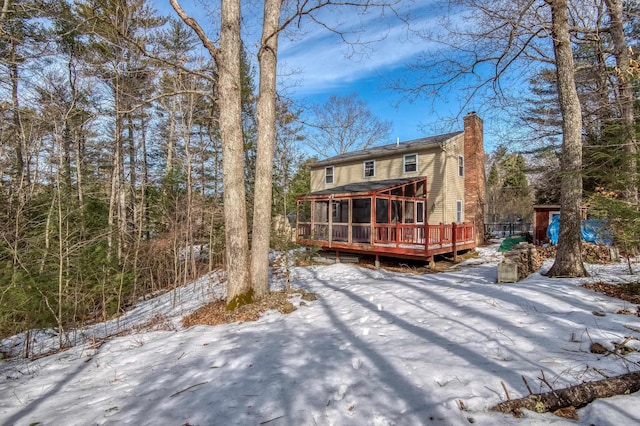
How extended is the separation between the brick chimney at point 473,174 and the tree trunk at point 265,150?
1411 cm

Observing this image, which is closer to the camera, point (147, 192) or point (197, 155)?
point (147, 192)

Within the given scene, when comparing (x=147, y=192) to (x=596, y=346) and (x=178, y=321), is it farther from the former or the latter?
(x=596, y=346)

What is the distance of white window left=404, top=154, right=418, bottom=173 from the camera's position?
16.0 metres

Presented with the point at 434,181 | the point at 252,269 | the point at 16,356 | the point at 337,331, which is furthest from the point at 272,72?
the point at 434,181

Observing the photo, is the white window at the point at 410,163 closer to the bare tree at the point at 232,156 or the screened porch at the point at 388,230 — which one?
the screened porch at the point at 388,230

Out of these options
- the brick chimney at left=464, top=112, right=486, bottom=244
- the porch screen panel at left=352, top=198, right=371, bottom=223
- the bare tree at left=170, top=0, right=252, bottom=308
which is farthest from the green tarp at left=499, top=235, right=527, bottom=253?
the bare tree at left=170, top=0, right=252, bottom=308

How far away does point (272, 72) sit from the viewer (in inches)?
226

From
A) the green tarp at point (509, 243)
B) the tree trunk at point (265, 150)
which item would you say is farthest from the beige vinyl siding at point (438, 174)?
the tree trunk at point (265, 150)

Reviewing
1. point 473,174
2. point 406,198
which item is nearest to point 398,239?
point 406,198

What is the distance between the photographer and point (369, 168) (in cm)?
1784

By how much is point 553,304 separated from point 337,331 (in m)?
3.01

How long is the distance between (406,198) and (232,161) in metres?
10.5

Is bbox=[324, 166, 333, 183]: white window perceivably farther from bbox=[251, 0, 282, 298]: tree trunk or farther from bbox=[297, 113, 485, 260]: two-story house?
bbox=[251, 0, 282, 298]: tree trunk

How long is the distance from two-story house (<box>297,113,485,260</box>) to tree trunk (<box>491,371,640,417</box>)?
883 centimetres
